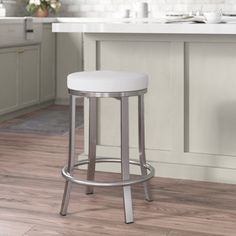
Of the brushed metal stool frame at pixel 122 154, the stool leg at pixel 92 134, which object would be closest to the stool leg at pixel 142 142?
the brushed metal stool frame at pixel 122 154

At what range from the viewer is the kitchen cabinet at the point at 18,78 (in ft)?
15.5

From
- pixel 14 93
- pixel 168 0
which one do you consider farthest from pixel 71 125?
pixel 168 0

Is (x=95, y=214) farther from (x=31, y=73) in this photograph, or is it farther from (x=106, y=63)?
(x=31, y=73)

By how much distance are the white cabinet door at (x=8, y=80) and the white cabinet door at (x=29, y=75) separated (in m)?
0.11

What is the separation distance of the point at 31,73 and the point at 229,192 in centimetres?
306

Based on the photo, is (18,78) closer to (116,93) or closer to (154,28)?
(154,28)

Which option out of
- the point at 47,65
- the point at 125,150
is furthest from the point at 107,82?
the point at 47,65

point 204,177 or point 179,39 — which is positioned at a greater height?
point 179,39

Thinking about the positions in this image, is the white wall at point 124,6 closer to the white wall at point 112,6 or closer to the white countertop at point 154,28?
the white wall at point 112,6

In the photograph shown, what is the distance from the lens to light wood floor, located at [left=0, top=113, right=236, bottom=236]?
2217 millimetres

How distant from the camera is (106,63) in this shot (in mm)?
3016

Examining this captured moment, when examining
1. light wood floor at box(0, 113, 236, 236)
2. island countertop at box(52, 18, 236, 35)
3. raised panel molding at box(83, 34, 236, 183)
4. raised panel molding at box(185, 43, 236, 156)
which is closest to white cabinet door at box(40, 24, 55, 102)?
light wood floor at box(0, 113, 236, 236)

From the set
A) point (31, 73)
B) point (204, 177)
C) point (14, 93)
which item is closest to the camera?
point (204, 177)

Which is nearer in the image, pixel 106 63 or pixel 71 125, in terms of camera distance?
pixel 71 125
